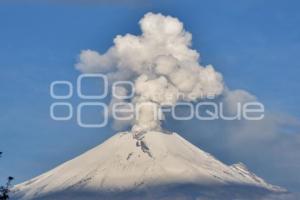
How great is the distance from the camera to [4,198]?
226 feet

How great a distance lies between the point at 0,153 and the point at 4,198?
133 inches

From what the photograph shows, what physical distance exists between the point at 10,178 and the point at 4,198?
7.01 feet

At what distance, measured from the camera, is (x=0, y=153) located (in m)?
69.6

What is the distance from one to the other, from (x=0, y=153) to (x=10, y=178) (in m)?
2.94

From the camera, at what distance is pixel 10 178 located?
67438mm
